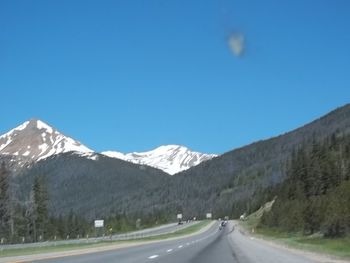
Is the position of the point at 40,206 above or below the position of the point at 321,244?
above

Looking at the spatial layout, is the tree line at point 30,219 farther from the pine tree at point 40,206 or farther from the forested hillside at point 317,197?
the forested hillside at point 317,197

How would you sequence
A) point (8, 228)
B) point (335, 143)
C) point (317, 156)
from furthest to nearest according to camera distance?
point (335, 143), point (317, 156), point (8, 228)

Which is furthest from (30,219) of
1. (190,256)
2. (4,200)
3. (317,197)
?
(190,256)

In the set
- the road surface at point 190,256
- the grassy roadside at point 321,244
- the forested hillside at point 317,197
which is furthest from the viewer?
the forested hillside at point 317,197

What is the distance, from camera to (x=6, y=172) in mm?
108625

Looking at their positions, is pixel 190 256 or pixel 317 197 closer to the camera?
pixel 190 256

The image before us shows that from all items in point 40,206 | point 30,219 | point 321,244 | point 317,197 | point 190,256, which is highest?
point 40,206

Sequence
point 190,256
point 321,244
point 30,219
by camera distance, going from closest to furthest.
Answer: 1. point 190,256
2. point 321,244
3. point 30,219

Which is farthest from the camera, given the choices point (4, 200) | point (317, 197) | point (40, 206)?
point (40, 206)

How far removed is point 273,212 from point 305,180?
8863mm

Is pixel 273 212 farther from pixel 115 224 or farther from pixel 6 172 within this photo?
pixel 115 224

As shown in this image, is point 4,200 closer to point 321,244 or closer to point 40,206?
point 40,206

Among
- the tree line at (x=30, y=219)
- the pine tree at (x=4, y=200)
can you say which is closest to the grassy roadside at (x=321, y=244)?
the tree line at (x=30, y=219)

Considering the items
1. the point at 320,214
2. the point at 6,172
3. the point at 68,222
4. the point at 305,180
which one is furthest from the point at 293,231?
the point at 68,222
